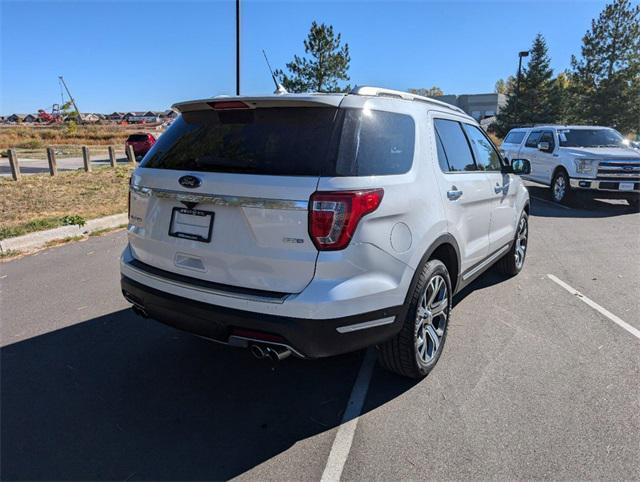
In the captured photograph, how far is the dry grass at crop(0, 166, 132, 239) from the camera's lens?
25.7ft

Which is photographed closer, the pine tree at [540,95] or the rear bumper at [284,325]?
the rear bumper at [284,325]

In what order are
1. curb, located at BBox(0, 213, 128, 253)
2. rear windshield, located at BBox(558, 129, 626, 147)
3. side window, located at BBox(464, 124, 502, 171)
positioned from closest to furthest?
side window, located at BBox(464, 124, 502, 171)
curb, located at BBox(0, 213, 128, 253)
rear windshield, located at BBox(558, 129, 626, 147)

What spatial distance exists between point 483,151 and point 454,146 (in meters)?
0.94

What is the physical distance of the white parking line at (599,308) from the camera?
4227 millimetres

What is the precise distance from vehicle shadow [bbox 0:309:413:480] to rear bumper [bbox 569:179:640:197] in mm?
9508

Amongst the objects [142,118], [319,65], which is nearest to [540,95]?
[319,65]

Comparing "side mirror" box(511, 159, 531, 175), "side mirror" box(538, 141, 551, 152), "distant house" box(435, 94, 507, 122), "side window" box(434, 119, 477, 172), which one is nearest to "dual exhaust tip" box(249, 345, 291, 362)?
"side window" box(434, 119, 477, 172)

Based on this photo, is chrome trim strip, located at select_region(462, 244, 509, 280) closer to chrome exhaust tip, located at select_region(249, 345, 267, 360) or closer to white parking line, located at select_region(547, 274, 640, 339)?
white parking line, located at select_region(547, 274, 640, 339)

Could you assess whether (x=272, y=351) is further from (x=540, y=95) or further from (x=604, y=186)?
(x=540, y=95)

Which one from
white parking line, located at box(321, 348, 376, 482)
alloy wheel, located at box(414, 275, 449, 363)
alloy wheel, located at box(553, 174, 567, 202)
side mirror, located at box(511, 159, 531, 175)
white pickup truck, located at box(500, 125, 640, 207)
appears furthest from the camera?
alloy wheel, located at box(553, 174, 567, 202)

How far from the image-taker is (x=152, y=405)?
2.99 meters

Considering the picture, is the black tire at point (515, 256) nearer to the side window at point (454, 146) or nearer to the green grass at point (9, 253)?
the side window at point (454, 146)

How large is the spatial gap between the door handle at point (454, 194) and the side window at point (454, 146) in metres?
0.17

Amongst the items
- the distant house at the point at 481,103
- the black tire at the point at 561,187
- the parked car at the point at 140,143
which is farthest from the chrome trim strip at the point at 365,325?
the distant house at the point at 481,103
